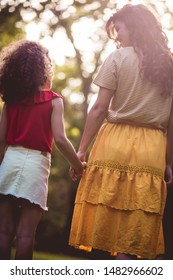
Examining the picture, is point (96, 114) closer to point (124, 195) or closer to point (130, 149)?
point (130, 149)

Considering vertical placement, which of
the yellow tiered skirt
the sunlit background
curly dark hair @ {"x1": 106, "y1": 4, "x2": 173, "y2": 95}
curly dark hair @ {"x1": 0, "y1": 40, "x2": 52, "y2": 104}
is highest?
the sunlit background

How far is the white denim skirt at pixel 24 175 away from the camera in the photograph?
372cm

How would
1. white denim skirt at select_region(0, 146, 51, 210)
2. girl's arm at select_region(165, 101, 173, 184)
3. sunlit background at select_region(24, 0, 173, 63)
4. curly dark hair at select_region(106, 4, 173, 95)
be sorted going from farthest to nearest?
sunlit background at select_region(24, 0, 173, 63) < girl's arm at select_region(165, 101, 173, 184) < curly dark hair at select_region(106, 4, 173, 95) < white denim skirt at select_region(0, 146, 51, 210)

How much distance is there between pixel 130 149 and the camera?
397 cm

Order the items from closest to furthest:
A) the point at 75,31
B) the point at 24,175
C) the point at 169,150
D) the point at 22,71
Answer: the point at 24,175, the point at 22,71, the point at 169,150, the point at 75,31

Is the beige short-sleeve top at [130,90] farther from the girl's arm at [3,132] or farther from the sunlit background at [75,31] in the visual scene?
the sunlit background at [75,31]

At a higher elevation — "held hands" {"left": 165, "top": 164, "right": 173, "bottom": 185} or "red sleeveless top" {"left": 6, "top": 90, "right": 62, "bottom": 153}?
"red sleeveless top" {"left": 6, "top": 90, "right": 62, "bottom": 153}

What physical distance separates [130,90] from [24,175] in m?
1.04

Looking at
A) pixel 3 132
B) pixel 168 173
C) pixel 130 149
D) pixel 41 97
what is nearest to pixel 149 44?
pixel 130 149

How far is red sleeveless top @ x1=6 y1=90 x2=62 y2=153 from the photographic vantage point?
3.79 m

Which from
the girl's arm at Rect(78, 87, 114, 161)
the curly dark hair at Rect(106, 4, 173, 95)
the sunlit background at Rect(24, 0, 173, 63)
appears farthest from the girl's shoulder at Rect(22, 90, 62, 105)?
the sunlit background at Rect(24, 0, 173, 63)

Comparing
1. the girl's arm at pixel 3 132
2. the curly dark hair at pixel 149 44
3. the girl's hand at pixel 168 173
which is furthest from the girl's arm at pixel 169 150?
the girl's arm at pixel 3 132

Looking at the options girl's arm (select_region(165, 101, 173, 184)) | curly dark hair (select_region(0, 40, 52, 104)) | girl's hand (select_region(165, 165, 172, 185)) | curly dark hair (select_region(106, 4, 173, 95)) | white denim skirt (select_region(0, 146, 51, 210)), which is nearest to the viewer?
white denim skirt (select_region(0, 146, 51, 210))

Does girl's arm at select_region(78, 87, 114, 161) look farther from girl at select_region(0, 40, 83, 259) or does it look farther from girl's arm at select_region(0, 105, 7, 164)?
girl's arm at select_region(0, 105, 7, 164)
